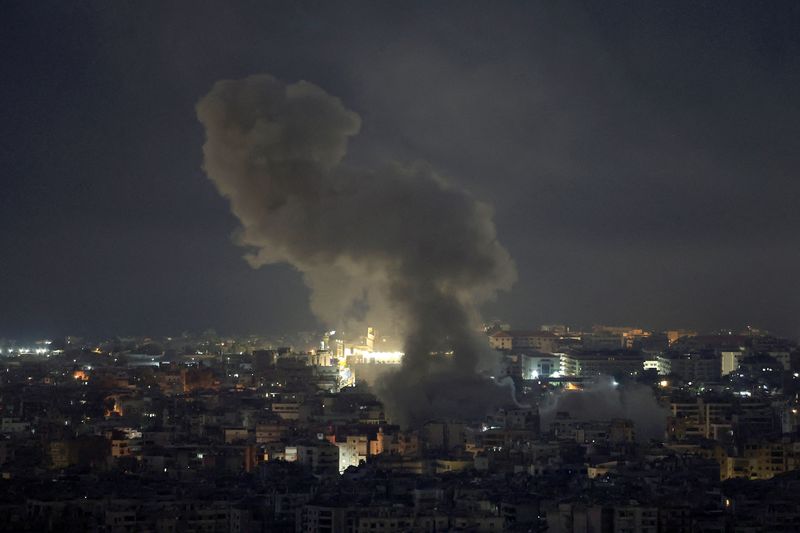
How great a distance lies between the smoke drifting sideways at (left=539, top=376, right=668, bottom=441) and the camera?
1909 inches

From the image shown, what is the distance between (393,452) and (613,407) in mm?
10573

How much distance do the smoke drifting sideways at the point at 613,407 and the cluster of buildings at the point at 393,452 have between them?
157mm

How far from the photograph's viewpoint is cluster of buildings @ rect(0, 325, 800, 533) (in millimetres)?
30844

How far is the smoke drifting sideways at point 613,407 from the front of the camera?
159ft

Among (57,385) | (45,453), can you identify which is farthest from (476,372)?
(57,385)

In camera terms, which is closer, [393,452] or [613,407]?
[393,452]

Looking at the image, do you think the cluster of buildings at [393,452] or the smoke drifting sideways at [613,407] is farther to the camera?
the smoke drifting sideways at [613,407]

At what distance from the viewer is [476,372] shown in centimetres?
5156

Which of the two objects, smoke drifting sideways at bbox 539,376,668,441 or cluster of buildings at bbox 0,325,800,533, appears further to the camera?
smoke drifting sideways at bbox 539,376,668,441

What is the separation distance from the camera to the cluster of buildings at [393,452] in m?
30.8

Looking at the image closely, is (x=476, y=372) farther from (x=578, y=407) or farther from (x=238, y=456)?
(x=238, y=456)

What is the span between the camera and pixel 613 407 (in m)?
50.7

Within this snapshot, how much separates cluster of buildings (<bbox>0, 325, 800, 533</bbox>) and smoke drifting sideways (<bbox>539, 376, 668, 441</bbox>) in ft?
0.52

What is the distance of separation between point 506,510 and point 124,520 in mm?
6802
